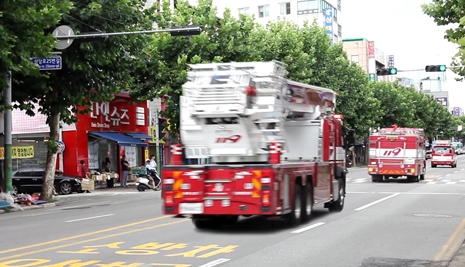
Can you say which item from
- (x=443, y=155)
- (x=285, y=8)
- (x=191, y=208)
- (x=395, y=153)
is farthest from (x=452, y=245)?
(x=285, y=8)

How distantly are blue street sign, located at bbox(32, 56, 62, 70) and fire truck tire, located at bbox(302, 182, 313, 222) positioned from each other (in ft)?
35.6

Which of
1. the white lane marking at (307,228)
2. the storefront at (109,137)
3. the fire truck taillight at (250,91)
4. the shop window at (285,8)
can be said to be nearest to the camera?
the fire truck taillight at (250,91)

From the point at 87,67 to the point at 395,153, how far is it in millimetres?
18062

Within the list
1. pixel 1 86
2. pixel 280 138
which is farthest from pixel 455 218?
pixel 1 86

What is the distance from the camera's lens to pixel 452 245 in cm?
1298

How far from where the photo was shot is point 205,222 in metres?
16.3

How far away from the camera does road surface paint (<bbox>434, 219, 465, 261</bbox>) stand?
37.9 feet

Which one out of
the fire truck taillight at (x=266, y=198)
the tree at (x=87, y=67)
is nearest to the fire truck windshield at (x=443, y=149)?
the tree at (x=87, y=67)

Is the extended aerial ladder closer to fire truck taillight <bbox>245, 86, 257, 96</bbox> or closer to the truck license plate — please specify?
fire truck taillight <bbox>245, 86, 257, 96</bbox>

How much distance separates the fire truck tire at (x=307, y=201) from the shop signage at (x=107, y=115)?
25.5 metres

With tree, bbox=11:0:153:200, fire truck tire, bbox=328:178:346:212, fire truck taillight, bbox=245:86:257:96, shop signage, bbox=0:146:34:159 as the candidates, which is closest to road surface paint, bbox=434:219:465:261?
fire truck tire, bbox=328:178:346:212

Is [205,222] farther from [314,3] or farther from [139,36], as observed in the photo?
[314,3]

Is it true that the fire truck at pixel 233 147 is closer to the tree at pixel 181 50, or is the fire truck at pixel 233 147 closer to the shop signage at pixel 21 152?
the shop signage at pixel 21 152

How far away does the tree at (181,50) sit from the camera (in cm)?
3597
